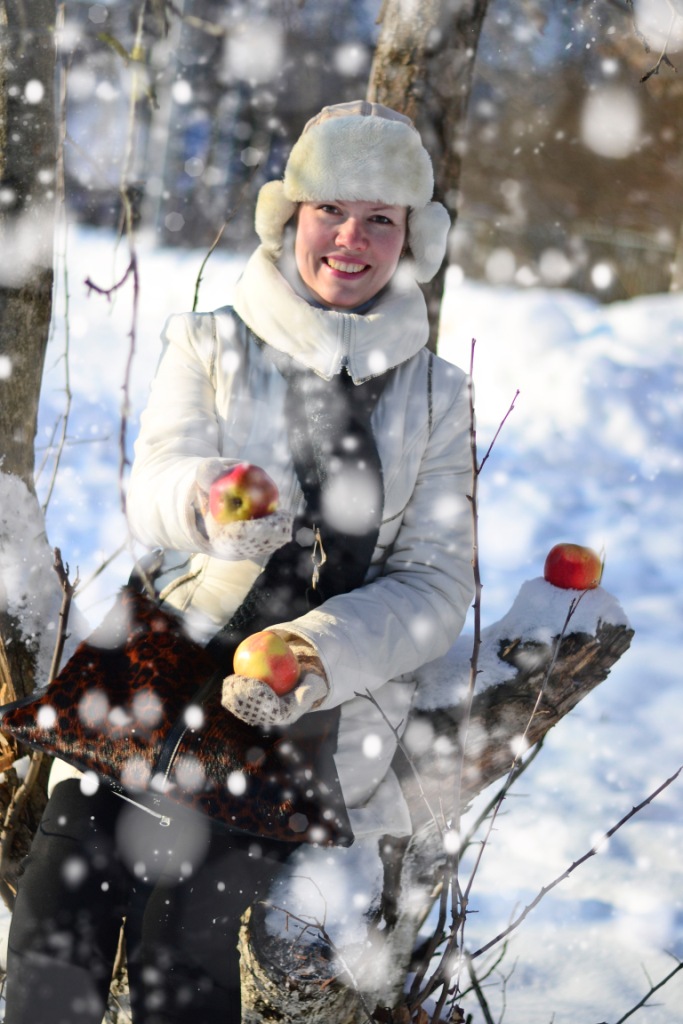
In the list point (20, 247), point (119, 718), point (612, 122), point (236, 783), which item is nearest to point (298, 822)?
point (236, 783)

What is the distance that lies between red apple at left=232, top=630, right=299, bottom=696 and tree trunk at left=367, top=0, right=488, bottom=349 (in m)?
1.46

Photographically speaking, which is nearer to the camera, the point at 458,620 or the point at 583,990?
the point at 458,620

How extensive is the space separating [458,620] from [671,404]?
4.28 m

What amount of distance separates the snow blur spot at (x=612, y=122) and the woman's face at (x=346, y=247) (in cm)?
755

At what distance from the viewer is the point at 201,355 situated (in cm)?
197

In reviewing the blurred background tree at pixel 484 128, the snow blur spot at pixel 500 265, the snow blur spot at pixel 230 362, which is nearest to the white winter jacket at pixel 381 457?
the snow blur spot at pixel 230 362

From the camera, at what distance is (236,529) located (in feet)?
5.08

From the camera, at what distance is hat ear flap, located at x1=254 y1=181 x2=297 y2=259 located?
2.01m

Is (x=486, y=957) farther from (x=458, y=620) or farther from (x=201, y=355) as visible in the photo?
(x=201, y=355)

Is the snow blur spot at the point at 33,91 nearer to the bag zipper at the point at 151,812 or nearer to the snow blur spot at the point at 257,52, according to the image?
the bag zipper at the point at 151,812

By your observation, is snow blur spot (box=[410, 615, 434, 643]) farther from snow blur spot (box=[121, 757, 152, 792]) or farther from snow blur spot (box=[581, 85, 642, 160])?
snow blur spot (box=[581, 85, 642, 160])

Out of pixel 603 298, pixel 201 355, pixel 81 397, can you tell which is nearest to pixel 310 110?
pixel 603 298

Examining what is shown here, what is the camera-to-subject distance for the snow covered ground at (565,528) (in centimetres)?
259

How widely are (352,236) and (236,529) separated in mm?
740
